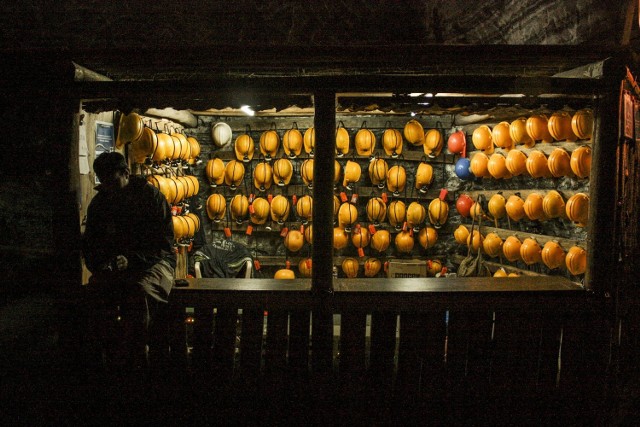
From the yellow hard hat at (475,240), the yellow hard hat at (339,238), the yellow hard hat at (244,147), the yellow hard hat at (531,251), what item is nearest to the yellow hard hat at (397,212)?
the yellow hard hat at (339,238)

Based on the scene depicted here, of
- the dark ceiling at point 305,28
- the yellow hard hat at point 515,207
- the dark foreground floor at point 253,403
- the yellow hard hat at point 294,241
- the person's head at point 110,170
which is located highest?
the dark ceiling at point 305,28

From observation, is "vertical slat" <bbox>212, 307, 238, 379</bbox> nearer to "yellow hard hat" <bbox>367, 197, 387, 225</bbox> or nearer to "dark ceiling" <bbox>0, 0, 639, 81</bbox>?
"dark ceiling" <bbox>0, 0, 639, 81</bbox>

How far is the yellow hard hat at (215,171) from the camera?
32.1 feet

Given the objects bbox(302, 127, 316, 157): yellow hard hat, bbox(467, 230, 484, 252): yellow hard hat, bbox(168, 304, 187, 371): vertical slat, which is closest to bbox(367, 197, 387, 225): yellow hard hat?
bbox(302, 127, 316, 157): yellow hard hat

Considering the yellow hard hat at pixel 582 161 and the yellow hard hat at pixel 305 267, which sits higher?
the yellow hard hat at pixel 582 161

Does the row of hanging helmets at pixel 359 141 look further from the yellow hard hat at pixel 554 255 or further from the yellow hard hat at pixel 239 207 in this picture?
the yellow hard hat at pixel 554 255

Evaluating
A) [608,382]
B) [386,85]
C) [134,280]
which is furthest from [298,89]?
[608,382]

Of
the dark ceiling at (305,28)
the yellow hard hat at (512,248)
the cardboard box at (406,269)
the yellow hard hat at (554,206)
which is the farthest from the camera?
the cardboard box at (406,269)

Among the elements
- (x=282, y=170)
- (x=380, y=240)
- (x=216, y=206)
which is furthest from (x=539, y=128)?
(x=216, y=206)

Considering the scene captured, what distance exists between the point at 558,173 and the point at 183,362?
6536 millimetres

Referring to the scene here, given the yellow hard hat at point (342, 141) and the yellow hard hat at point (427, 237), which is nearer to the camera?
the yellow hard hat at point (342, 141)

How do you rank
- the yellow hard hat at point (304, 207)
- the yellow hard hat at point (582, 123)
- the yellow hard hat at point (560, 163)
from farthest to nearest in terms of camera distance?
1. the yellow hard hat at point (304, 207)
2. the yellow hard hat at point (560, 163)
3. the yellow hard hat at point (582, 123)

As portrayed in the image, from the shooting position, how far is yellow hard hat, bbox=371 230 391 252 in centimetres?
990

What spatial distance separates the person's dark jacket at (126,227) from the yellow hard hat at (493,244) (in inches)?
263
